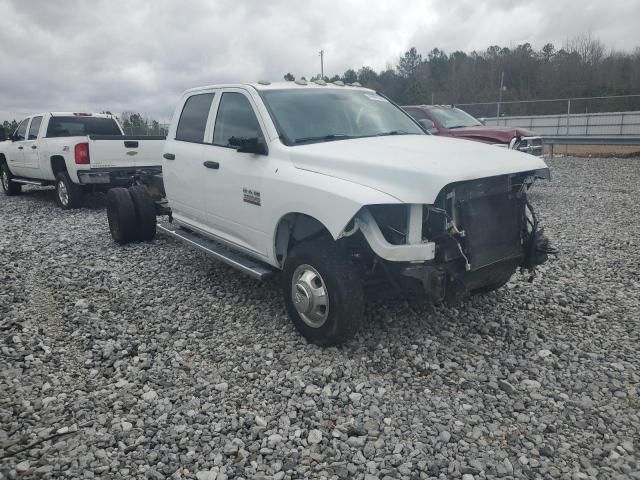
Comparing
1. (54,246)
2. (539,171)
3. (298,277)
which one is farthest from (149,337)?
(54,246)

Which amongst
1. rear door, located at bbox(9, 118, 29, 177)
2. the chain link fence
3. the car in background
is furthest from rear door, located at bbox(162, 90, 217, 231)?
the chain link fence

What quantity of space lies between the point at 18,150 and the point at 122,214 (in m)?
7.40

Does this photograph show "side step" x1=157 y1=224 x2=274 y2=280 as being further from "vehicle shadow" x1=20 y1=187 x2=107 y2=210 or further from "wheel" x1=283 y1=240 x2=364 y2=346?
"vehicle shadow" x1=20 y1=187 x2=107 y2=210

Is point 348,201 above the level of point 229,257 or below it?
above

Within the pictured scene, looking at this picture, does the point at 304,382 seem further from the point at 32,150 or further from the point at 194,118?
the point at 32,150

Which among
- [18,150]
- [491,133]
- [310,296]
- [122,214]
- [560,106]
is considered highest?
[560,106]

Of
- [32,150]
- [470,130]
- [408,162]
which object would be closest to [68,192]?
[32,150]

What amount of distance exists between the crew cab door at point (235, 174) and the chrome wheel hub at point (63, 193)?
22.0ft

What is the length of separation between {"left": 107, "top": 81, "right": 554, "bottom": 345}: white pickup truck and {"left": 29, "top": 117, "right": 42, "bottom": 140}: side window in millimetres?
8279

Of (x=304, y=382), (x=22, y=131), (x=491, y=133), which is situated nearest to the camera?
(x=304, y=382)

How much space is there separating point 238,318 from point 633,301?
3.80m

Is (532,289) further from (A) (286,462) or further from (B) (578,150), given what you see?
(B) (578,150)

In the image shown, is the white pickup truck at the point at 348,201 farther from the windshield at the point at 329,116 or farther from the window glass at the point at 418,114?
the window glass at the point at 418,114

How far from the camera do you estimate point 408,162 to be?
11.9 feet
